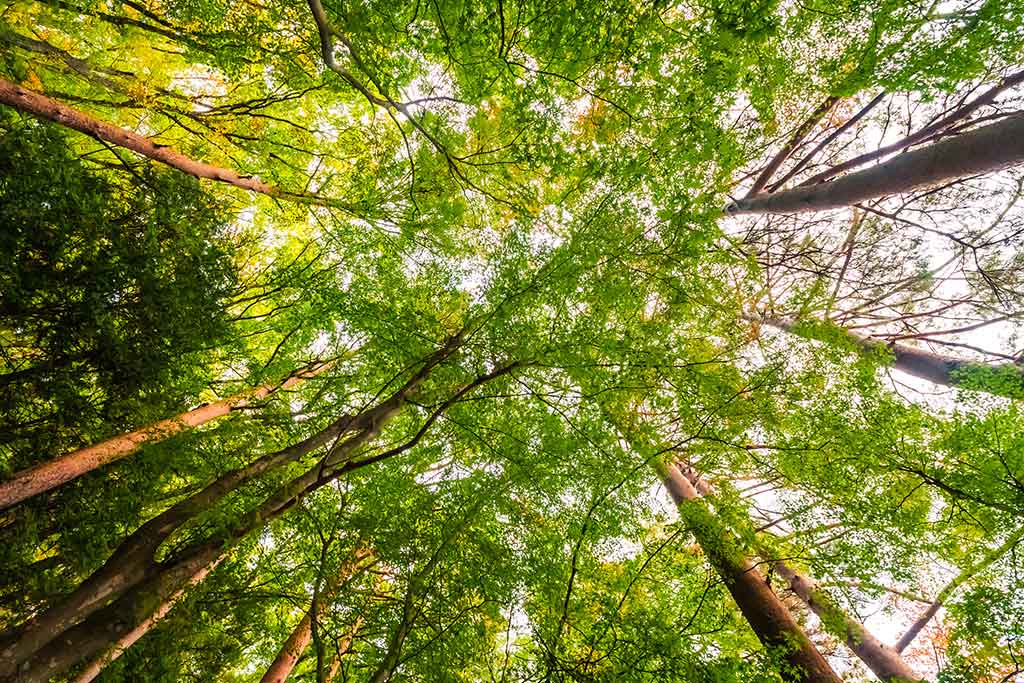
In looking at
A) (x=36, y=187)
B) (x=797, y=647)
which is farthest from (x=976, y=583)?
(x=36, y=187)

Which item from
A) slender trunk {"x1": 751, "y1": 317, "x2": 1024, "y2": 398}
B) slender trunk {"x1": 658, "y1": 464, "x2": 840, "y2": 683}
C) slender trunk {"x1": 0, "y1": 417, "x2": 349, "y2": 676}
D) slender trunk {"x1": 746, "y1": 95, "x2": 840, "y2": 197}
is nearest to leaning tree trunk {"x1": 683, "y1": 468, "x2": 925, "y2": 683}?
slender trunk {"x1": 658, "y1": 464, "x2": 840, "y2": 683}

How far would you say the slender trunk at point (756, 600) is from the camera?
3.83m

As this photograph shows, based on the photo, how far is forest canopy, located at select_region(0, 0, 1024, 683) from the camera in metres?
3.20

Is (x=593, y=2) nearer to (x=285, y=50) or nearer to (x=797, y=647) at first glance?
(x=285, y=50)

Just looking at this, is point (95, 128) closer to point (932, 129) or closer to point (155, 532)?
point (155, 532)

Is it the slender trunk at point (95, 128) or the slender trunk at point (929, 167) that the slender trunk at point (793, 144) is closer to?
the slender trunk at point (929, 167)

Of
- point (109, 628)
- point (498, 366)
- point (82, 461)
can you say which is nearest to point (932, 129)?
point (498, 366)

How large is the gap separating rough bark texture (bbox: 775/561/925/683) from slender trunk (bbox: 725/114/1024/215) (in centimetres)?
402

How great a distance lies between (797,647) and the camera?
3766mm

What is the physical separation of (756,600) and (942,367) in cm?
400

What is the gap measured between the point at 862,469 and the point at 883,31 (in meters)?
3.79

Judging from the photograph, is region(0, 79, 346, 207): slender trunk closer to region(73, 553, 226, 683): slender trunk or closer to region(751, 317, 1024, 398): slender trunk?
region(73, 553, 226, 683): slender trunk

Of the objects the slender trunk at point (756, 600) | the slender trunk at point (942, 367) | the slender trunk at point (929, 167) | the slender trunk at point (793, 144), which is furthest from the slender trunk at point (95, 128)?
the slender trunk at point (942, 367)

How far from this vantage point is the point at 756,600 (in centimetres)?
441
